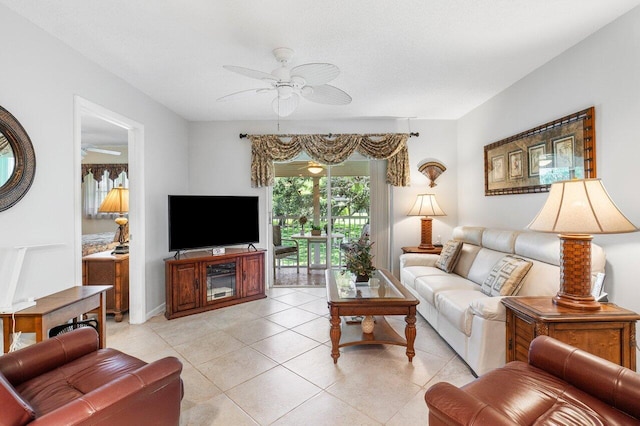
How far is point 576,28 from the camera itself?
2.27 metres

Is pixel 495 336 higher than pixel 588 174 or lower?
lower

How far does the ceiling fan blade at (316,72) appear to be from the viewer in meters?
2.06

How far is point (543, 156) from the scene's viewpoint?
2.86m

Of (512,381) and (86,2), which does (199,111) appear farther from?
(512,381)

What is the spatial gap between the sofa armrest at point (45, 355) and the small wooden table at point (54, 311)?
278mm

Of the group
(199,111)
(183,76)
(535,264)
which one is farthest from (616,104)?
(199,111)

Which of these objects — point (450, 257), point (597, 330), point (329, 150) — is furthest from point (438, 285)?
point (329, 150)

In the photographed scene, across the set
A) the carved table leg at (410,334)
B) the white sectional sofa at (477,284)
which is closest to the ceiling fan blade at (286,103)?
the carved table leg at (410,334)

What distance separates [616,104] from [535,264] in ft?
4.35

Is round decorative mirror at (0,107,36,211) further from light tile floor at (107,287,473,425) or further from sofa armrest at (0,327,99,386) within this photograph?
light tile floor at (107,287,473,425)

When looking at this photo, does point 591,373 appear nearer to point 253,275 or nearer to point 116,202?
point 253,275

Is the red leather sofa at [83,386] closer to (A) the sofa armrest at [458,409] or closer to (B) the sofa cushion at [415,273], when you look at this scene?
(A) the sofa armrest at [458,409]

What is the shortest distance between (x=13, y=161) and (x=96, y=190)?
4.55 m

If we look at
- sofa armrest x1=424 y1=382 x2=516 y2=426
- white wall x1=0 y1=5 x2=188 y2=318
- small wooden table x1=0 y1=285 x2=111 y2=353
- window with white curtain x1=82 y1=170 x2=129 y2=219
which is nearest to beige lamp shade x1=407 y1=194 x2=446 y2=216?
sofa armrest x1=424 y1=382 x2=516 y2=426
